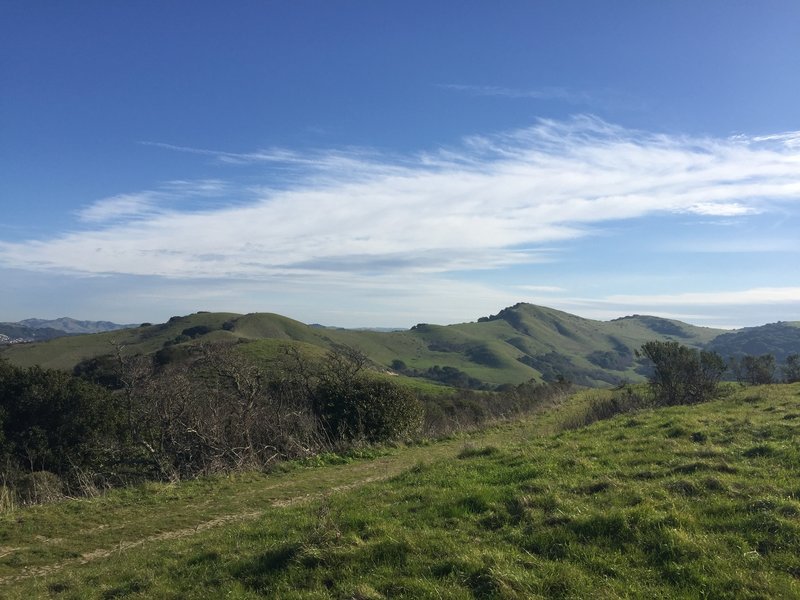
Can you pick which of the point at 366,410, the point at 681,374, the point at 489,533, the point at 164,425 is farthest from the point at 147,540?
the point at 681,374

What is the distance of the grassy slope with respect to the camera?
573 cm

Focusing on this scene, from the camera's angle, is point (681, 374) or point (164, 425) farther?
point (681, 374)

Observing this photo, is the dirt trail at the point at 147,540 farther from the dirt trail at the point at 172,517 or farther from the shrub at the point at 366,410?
the shrub at the point at 366,410

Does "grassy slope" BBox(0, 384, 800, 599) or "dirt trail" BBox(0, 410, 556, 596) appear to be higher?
"grassy slope" BBox(0, 384, 800, 599)

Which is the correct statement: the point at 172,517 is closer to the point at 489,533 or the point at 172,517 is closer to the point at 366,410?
the point at 489,533

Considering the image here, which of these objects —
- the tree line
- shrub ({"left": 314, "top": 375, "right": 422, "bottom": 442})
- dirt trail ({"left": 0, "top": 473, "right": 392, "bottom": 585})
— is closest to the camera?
dirt trail ({"left": 0, "top": 473, "right": 392, "bottom": 585})

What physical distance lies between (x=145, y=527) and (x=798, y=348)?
763ft

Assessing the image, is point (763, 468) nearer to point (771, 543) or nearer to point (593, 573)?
point (771, 543)

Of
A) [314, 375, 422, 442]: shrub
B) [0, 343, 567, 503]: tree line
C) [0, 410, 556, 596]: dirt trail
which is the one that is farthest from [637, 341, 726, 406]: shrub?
[0, 410, 556, 596]: dirt trail

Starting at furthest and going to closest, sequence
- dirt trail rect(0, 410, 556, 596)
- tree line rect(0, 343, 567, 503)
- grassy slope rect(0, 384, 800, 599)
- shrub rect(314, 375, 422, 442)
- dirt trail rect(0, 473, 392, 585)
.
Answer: shrub rect(314, 375, 422, 442) → tree line rect(0, 343, 567, 503) → dirt trail rect(0, 410, 556, 596) → dirt trail rect(0, 473, 392, 585) → grassy slope rect(0, 384, 800, 599)

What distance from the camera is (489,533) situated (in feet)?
24.0

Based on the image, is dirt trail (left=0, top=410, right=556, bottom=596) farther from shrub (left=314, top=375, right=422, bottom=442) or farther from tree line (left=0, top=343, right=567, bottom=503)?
shrub (left=314, top=375, right=422, bottom=442)

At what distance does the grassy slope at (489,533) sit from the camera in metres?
5.73

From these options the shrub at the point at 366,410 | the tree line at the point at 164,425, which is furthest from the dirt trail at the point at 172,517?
the shrub at the point at 366,410
